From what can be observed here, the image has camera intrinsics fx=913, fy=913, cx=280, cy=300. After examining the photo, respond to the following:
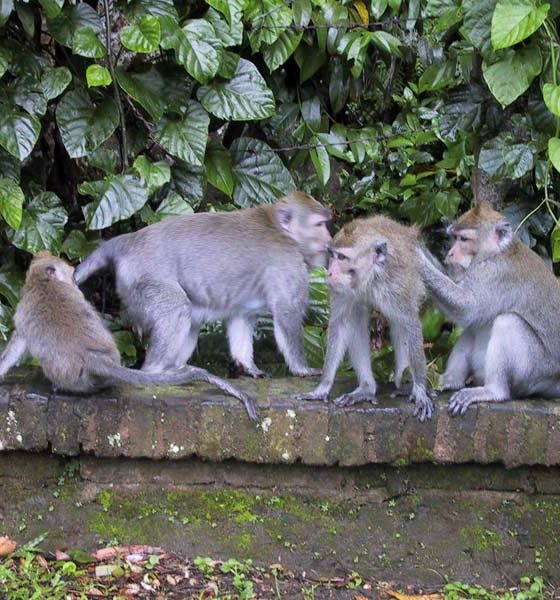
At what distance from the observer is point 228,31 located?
5.13 meters

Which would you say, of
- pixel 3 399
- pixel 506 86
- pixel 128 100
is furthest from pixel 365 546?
pixel 128 100

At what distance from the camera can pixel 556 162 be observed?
14.5ft

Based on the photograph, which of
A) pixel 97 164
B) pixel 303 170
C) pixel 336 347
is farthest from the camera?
pixel 303 170

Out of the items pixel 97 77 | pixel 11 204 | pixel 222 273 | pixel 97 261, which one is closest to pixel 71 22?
pixel 97 77

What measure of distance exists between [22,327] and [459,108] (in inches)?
111

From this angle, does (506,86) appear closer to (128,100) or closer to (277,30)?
(277,30)

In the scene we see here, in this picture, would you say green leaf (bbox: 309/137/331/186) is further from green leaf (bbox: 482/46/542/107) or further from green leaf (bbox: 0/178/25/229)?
green leaf (bbox: 0/178/25/229)

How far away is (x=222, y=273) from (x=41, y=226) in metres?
1.07

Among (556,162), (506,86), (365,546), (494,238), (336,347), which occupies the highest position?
(506,86)

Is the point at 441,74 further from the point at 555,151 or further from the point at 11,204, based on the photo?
the point at 11,204

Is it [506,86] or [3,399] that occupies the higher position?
[506,86]

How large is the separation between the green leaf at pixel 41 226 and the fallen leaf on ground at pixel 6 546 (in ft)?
5.49

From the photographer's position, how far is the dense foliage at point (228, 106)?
482cm

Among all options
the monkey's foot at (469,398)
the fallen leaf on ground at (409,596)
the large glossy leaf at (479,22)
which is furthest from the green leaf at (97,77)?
the fallen leaf on ground at (409,596)
